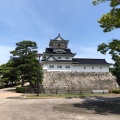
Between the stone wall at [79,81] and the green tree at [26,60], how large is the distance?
2.67 m

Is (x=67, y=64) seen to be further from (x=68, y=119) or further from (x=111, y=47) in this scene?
(x=68, y=119)

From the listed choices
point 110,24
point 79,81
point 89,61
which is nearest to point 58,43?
point 89,61

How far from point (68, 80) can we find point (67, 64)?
17.1m

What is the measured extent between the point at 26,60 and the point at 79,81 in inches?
431

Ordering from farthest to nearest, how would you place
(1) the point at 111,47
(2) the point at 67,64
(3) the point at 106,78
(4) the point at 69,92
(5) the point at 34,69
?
(2) the point at 67,64 < (3) the point at 106,78 < (5) the point at 34,69 < (4) the point at 69,92 < (1) the point at 111,47

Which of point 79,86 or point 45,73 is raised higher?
point 45,73

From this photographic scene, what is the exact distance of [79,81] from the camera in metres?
42.4

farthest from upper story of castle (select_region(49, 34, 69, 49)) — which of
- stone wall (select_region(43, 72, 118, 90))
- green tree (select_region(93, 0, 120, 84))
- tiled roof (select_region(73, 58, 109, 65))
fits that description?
green tree (select_region(93, 0, 120, 84))

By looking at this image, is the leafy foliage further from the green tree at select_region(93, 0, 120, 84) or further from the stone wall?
the stone wall

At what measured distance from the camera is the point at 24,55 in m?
41.3

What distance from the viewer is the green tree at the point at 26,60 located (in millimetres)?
39438

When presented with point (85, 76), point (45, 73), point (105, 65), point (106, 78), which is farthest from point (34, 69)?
point (105, 65)

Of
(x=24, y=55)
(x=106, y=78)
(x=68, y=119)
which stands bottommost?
(x=68, y=119)

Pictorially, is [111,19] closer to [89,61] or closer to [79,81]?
[79,81]
